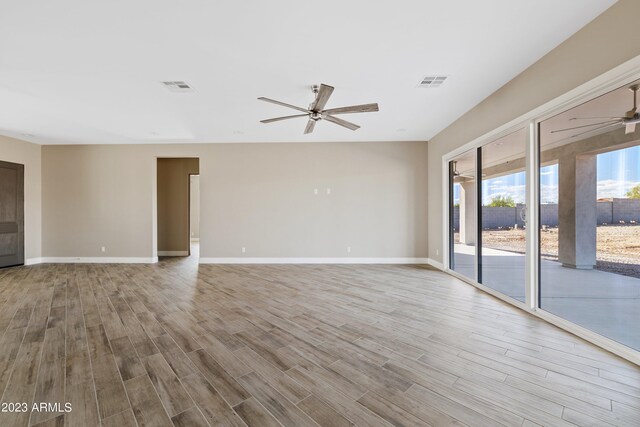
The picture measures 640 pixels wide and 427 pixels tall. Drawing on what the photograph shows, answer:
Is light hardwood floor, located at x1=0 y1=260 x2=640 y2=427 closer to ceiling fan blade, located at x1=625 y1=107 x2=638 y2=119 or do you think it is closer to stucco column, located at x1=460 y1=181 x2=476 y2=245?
stucco column, located at x1=460 y1=181 x2=476 y2=245

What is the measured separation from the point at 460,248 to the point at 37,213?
10.6 m

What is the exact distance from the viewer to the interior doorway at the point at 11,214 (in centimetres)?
570

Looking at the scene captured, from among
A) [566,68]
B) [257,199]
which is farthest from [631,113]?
[257,199]

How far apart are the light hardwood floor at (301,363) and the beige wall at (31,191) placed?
3346mm

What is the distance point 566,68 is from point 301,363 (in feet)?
12.9

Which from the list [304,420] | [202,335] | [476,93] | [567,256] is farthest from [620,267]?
[202,335]

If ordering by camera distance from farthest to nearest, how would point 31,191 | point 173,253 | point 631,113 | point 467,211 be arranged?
1. point 173,253
2. point 31,191
3. point 467,211
4. point 631,113

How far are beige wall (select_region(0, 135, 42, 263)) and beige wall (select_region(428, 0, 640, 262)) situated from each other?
10119 millimetres

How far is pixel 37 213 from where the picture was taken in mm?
6320

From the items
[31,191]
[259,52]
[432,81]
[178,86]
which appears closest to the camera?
[259,52]

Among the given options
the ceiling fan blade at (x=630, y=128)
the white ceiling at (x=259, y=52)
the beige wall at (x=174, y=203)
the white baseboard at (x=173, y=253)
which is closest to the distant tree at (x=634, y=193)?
the ceiling fan blade at (x=630, y=128)

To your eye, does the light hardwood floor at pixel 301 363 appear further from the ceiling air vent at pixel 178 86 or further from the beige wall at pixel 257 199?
the ceiling air vent at pixel 178 86

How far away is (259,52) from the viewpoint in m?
2.78

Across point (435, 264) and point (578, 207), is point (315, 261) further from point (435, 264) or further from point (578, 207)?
point (578, 207)
